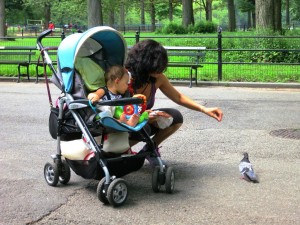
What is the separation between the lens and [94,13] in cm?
2444

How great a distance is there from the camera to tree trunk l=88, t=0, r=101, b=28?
24281 millimetres

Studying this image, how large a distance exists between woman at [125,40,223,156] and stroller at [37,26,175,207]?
27 centimetres

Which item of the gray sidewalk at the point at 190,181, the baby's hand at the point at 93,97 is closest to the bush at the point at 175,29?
the gray sidewalk at the point at 190,181

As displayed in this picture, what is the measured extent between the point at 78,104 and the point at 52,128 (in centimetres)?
74

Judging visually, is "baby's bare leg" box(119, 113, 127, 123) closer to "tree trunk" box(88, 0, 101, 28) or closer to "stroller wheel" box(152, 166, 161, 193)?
"stroller wheel" box(152, 166, 161, 193)

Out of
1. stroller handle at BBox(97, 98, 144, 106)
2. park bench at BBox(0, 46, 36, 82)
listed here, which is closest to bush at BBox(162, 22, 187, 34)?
park bench at BBox(0, 46, 36, 82)

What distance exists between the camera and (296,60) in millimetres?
15336

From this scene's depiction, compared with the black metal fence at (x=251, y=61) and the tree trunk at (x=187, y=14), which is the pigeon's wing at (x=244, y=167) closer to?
the black metal fence at (x=251, y=61)

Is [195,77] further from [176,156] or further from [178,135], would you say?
[176,156]

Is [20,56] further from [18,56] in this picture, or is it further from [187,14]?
[187,14]

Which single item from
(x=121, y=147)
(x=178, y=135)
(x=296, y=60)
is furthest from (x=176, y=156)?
(x=296, y=60)

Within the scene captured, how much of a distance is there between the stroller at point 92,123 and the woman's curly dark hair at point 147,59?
0.25 metres

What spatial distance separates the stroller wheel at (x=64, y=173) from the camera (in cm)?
509

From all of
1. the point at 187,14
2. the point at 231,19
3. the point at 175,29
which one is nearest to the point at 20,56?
the point at 175,29
